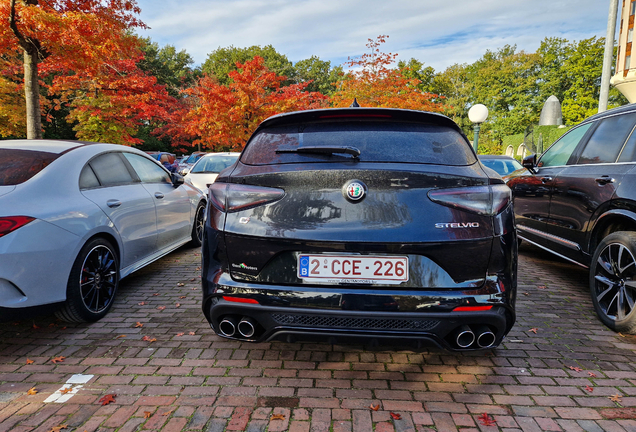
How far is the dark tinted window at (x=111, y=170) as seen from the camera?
158 inches

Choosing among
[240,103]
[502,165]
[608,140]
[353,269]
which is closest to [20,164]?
[353,269]

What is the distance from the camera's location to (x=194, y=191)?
6.32 m

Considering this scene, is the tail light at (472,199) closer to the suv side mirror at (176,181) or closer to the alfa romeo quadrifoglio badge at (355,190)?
the alfa romeo quadrifoglio badge at (355,190)

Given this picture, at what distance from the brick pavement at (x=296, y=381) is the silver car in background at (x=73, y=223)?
448 mm

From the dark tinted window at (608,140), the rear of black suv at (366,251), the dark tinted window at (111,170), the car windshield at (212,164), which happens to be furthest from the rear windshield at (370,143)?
the car windshield at (212,164)

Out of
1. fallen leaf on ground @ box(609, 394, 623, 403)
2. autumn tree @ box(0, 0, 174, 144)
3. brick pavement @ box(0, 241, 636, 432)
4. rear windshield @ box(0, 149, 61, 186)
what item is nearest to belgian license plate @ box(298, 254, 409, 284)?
brick pavement @ box(0, 241, 636, 432)

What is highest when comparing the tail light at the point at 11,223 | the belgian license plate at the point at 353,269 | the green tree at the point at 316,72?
the green tree at the point at 316,72

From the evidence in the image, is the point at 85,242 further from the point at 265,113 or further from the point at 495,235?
the point at 265,113

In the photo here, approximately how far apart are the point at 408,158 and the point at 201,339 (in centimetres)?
222

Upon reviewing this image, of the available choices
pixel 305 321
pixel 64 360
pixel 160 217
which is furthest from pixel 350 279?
pixel 160 217

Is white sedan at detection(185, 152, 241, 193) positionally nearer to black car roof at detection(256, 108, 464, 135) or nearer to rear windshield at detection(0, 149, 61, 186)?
rear windshield at detection(0, 149, 61, 186)

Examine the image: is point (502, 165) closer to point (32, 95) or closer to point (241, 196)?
point (241, 196)

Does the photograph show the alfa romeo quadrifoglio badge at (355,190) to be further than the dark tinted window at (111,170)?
No

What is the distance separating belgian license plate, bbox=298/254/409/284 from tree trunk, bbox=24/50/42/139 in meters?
10.5
